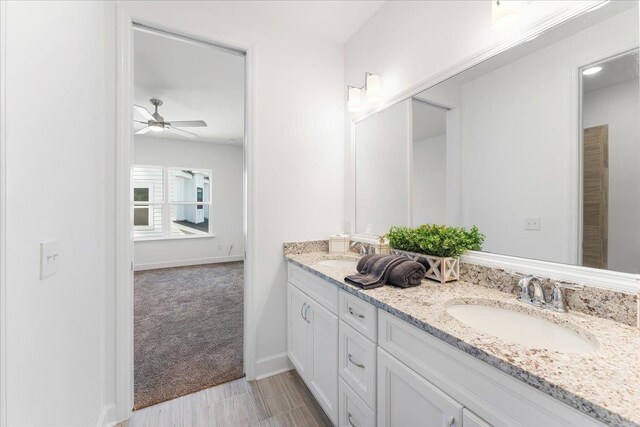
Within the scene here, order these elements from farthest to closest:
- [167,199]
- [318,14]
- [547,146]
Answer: [167,199] → [318,14] → [547,146]

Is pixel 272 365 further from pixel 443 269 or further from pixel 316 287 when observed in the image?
pixel 443 269

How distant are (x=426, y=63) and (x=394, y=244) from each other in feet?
3.55

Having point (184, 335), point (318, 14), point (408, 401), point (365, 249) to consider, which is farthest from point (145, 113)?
point (408, 401)

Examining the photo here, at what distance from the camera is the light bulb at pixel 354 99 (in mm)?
2047

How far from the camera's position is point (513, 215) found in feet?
3.87

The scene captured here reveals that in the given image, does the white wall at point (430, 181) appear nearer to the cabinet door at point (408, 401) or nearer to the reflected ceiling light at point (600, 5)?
the reflected ceiling light at point (600, 5)

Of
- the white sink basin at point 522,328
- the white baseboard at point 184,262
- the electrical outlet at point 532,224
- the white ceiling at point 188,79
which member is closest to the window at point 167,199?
the white baseboard at point 184,262

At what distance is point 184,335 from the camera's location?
8.35 ft

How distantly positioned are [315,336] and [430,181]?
1141mm

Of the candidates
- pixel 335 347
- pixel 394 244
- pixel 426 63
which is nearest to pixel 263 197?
pixel 394 244

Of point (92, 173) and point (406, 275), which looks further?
point (92, 173)

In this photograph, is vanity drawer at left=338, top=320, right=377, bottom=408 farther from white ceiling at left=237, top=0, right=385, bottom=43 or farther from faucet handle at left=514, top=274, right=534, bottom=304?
white ceiling at left=237, top=0, right=385, bottom=43

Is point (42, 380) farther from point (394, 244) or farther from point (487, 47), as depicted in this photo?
point (487, 47)

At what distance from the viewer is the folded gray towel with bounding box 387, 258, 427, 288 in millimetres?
1199
